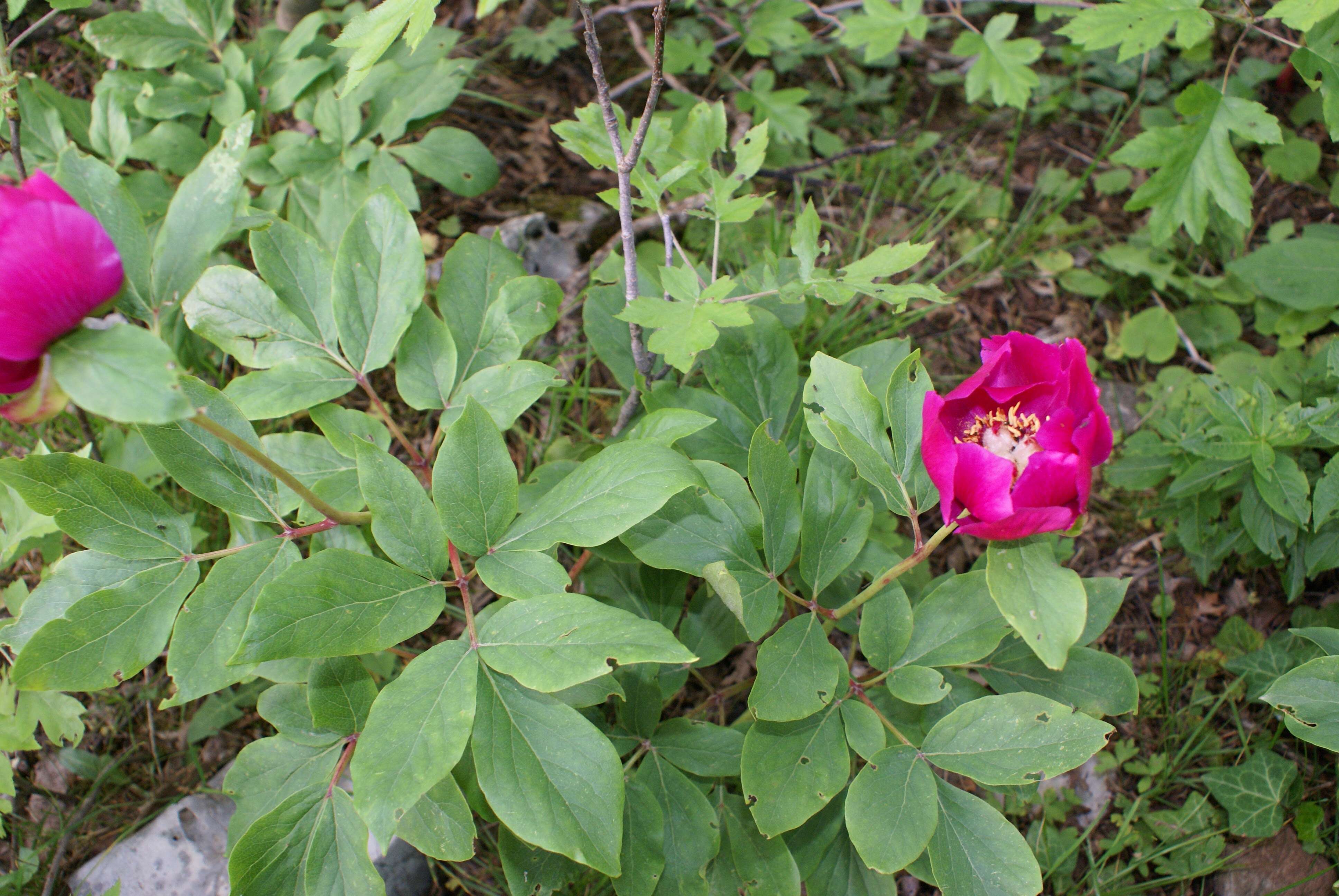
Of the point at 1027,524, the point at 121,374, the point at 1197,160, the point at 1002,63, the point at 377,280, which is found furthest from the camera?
the point at 1002,63

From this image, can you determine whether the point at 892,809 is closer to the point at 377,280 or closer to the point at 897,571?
the point at 897,571

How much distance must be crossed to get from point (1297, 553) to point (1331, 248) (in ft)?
3.91

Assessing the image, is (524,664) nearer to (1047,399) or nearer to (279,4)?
(1047,399)

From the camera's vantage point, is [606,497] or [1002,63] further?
[1002,63]

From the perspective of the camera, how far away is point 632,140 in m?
1.69

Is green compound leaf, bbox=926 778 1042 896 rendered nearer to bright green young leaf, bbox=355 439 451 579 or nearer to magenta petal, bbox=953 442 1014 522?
magenta petal, bbox=953 442 1014 522

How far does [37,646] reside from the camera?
1.30m

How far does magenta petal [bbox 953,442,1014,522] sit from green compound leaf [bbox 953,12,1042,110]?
203 centimetres

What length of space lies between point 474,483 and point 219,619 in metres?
0.50

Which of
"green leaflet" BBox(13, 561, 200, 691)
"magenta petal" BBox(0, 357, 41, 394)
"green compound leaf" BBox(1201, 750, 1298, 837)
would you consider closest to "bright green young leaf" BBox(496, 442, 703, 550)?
"green leaflet" BBox(13, 561, 200, 691)

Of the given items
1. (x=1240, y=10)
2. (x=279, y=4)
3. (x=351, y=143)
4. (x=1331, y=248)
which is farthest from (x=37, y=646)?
(x=1331, y=248)

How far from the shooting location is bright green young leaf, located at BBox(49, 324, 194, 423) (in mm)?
948

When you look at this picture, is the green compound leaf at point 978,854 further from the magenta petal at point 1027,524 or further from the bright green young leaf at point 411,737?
the bright green young leaf at point 411,737

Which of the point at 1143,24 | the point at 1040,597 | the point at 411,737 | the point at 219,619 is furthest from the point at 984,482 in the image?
the point at 1143,24
